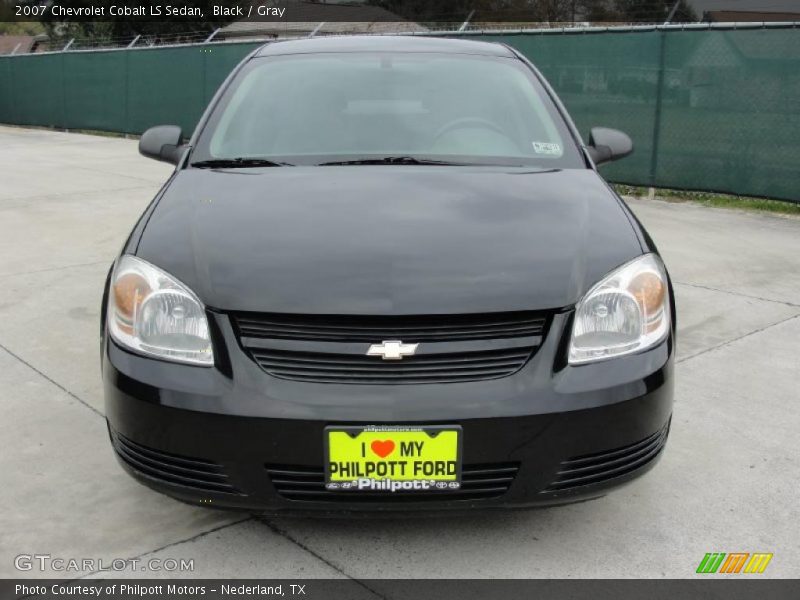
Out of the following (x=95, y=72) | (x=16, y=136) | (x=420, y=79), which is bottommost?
(x=16, y=136)

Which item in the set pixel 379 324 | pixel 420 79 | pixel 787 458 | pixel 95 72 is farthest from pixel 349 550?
pixel 95 72

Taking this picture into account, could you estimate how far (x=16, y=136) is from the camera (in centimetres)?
1883

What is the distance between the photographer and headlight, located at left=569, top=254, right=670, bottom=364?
91.4 inches

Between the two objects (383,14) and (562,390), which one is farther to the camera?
(383,14)

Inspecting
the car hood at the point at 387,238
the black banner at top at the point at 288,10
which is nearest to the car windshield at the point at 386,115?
the car hood at the point at 387,238

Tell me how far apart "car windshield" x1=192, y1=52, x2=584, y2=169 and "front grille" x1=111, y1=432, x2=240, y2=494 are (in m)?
1.22

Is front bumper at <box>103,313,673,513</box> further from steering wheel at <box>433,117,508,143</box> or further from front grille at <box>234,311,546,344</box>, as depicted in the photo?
steering wheel at <box>433,117,508,143</box>

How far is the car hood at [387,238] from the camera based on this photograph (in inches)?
90.0

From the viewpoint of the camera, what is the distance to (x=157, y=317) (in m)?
2.37

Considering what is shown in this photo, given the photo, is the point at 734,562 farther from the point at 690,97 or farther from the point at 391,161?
the point at 690,97

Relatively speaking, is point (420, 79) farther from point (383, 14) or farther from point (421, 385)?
point (383, 14)

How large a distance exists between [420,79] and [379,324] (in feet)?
5.46

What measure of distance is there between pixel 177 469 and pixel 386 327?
0.67 m

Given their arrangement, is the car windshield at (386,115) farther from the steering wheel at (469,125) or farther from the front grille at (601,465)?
the front grille at (601,465)
